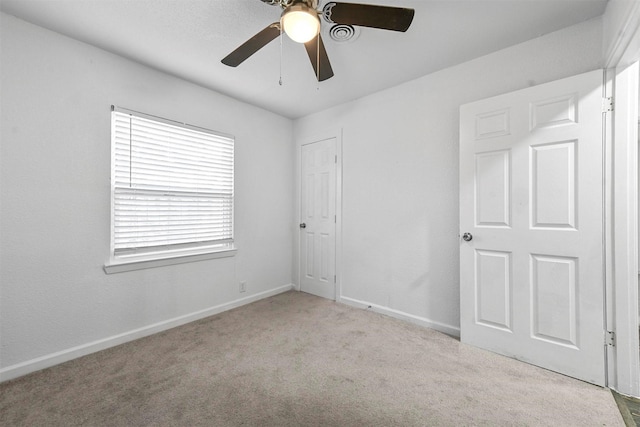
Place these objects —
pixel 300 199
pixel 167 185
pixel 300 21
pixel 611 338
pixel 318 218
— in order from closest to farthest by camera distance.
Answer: pixel 300 21 < pixel 611 338 < pixel 167 185 < pixel 318 218 < pixel 300 199

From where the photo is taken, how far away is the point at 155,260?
253 centimetres

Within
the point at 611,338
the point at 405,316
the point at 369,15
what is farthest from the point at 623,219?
the point at 369,15

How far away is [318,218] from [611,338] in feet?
8.94

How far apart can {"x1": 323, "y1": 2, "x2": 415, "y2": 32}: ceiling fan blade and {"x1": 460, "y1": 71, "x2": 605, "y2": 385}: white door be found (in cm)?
125

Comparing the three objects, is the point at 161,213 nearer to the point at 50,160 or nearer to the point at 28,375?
the point at 50,160

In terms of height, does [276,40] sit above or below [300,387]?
above

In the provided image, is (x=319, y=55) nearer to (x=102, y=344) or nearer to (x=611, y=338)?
(x=611, y=338)

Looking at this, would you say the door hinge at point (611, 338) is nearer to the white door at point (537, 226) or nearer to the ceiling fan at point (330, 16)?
the white door at point (537, 226)

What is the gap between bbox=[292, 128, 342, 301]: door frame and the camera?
3322mm

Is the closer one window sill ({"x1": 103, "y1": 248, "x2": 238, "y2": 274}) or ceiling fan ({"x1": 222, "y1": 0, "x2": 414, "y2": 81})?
ceiling fan ({"x1": 222, "y1": 0, "x2": 414, "y2": 81})

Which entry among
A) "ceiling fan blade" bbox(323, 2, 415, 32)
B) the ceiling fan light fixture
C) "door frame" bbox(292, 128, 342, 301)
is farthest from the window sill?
"ceiling fan blade" bbox(323, 2, 415, 32)

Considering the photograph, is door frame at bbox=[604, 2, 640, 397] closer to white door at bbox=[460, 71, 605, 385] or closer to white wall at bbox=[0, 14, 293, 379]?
white door at bbox=[460, 71, 605, 385]

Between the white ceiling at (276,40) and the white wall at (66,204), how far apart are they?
8.5 inches

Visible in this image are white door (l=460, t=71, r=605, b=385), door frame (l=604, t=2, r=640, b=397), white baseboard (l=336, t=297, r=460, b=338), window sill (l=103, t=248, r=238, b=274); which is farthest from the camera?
white baseboard (l=336, t=297, r=460, b=338)
